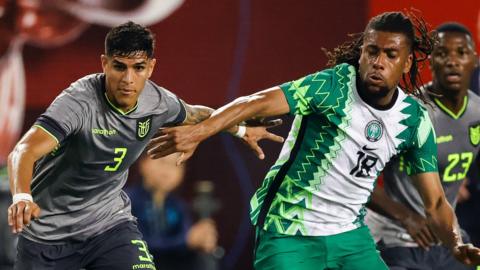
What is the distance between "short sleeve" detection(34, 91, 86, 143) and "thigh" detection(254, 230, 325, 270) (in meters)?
1.14

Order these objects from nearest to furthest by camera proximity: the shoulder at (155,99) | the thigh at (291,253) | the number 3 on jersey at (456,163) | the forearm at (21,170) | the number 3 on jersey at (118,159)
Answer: the forearm at (21,170) < the thigh at (291,253) < the number 3 on jersey at (118,159) < the shoulder at (155,99) < the number 3 on jersey at (456,163)

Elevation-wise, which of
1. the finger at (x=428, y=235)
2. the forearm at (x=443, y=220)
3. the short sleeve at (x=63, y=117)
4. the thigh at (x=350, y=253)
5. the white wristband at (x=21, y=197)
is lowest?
the finger at (x=428, y=235)

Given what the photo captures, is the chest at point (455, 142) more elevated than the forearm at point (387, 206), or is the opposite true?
the chest at point (455, 142)

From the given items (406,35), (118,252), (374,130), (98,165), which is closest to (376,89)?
(374,130)

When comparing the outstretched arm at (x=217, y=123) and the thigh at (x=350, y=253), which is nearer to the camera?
the outstretched arm at (x=217, y=123)

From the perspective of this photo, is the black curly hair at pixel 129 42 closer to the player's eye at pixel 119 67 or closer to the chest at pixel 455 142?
the player's eye at pixel 119 67

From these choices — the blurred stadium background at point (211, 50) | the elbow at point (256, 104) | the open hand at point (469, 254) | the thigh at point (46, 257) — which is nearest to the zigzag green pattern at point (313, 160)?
the elbow at point (256, 104)

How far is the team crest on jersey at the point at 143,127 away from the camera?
556 centimetres

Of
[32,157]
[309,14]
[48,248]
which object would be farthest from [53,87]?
[32,157]

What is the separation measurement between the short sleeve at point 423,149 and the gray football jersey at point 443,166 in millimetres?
1155

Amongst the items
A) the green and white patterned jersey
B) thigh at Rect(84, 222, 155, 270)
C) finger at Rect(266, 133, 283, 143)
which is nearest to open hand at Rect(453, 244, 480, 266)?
the green and white patterned jersey

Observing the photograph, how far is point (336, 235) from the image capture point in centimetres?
515

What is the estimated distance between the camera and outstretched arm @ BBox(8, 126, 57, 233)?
4438 mm

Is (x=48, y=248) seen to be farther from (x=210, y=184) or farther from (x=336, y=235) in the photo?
(x=210, y=184)
